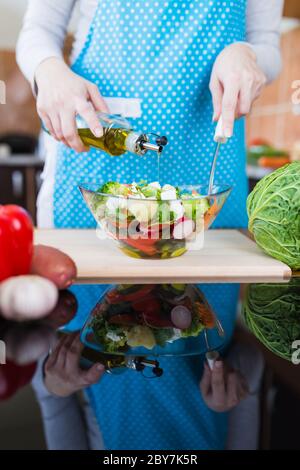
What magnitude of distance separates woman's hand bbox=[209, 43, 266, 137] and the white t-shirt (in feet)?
0.54

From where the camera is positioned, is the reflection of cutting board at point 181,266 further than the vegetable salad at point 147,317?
Yes

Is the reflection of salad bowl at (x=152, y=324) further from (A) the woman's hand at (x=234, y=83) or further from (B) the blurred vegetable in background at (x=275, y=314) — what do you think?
(A) the woman's hand at (x=234, y=83)

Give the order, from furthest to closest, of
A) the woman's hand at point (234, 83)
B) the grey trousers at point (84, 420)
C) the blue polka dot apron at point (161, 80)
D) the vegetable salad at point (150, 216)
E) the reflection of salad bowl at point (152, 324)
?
the blue polka dot apron at point (161, 80) → the woman's hand at point (234, 83) → the vegetable salad at point (150, 216) → the reflection of salad bowl at point (152, 324) → the grey trousers at point (84, 420)

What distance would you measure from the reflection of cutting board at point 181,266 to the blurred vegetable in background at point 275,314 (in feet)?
0.17

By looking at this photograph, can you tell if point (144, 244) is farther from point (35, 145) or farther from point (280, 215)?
point (35, 145)

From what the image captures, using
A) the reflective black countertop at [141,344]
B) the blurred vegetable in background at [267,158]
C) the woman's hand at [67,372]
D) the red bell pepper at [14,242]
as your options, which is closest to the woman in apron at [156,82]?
the red bell pepper at [14,242]

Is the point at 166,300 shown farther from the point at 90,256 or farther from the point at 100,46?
the point at 100,46

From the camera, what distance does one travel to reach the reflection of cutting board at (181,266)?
897 millimetres

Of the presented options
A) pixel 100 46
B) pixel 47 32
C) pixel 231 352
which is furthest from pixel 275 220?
pixel 47 32

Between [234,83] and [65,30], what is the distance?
48 cm

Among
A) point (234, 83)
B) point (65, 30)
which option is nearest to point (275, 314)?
point (234, 83)

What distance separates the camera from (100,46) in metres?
1.15

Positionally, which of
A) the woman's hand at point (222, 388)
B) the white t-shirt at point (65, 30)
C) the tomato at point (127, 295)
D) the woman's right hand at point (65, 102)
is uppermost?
the white t-shirt at point (65, 30)

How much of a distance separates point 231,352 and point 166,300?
0.18 metres
